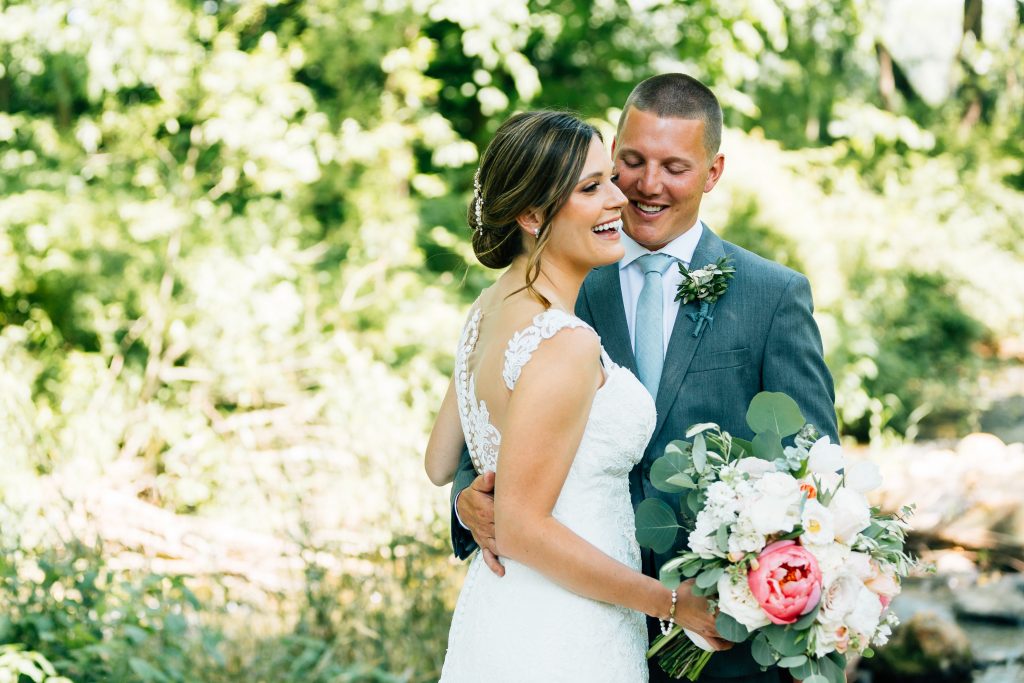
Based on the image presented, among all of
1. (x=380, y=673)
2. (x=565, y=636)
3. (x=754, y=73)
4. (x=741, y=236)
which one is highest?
(x=565, y=636)

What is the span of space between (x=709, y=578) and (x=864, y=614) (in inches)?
A: 12.2

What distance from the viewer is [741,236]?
349 inches

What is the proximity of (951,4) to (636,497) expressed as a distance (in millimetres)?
12389

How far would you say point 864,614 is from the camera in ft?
6.57

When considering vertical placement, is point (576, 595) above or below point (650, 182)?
below

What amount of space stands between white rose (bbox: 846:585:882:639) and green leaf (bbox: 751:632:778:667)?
0.54ft

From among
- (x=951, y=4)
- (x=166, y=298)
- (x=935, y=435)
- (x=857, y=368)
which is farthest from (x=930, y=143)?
(x=166, y=298)

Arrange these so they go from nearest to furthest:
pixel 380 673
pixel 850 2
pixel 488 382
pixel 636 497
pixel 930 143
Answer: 1. pixel 488 382
2. pixel 636 497
3. pixel 380 673
4. pixel 850 2
5. pixel 930 143

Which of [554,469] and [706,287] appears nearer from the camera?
[554,469]

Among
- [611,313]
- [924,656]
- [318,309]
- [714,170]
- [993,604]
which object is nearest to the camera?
[611,313]

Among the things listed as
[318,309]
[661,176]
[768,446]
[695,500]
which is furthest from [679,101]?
[318,309]

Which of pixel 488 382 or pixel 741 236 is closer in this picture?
pixel 488 382

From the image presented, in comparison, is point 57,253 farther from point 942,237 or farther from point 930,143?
point 942,237

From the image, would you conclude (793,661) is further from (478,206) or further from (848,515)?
(478,206)
